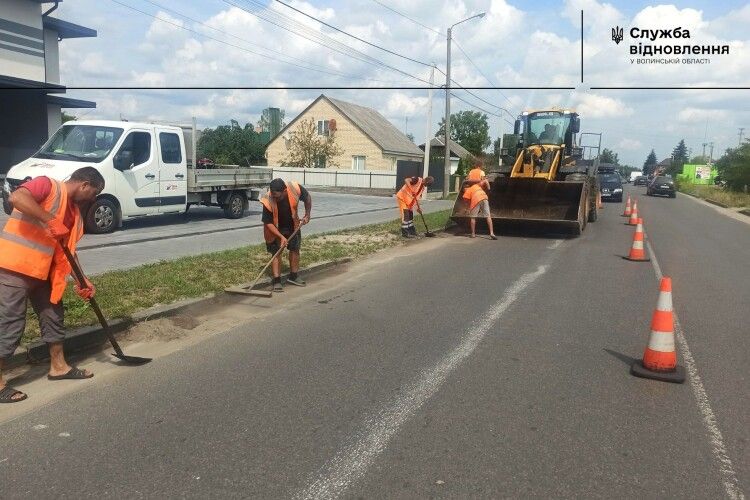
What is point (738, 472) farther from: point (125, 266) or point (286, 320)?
point (125, 266)

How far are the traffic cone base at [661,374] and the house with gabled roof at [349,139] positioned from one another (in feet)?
135

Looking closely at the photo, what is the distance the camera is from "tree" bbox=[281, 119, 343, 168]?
47.4m

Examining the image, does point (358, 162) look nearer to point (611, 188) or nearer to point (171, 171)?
point (611, 188)

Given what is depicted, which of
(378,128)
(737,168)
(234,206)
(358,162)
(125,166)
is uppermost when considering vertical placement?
(378,128)

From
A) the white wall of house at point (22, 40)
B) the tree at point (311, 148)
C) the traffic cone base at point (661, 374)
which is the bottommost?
the traffic cone base at point (661, 374)

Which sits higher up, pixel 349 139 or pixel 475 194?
pixel 349 139

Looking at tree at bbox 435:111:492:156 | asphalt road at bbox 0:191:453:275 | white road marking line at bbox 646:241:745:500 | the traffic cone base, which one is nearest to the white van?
asphalt road at bbox 0:191:453:275

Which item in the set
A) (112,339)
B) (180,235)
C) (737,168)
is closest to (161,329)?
(112,339)

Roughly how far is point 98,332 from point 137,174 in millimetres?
8273

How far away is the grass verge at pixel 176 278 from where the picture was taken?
6125mm

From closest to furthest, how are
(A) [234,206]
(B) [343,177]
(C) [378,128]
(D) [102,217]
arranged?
1. (D) [102,217]
2. (A) [234,206]
3. (B) [343,177]
4. (C) [378,128]

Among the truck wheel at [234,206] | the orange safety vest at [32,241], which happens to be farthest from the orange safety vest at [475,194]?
the orange safety vest at [32,241]

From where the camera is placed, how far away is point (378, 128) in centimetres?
5122

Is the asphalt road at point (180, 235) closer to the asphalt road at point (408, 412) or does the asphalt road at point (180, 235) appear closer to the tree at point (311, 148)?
the asphalt road at point (408, 412)
